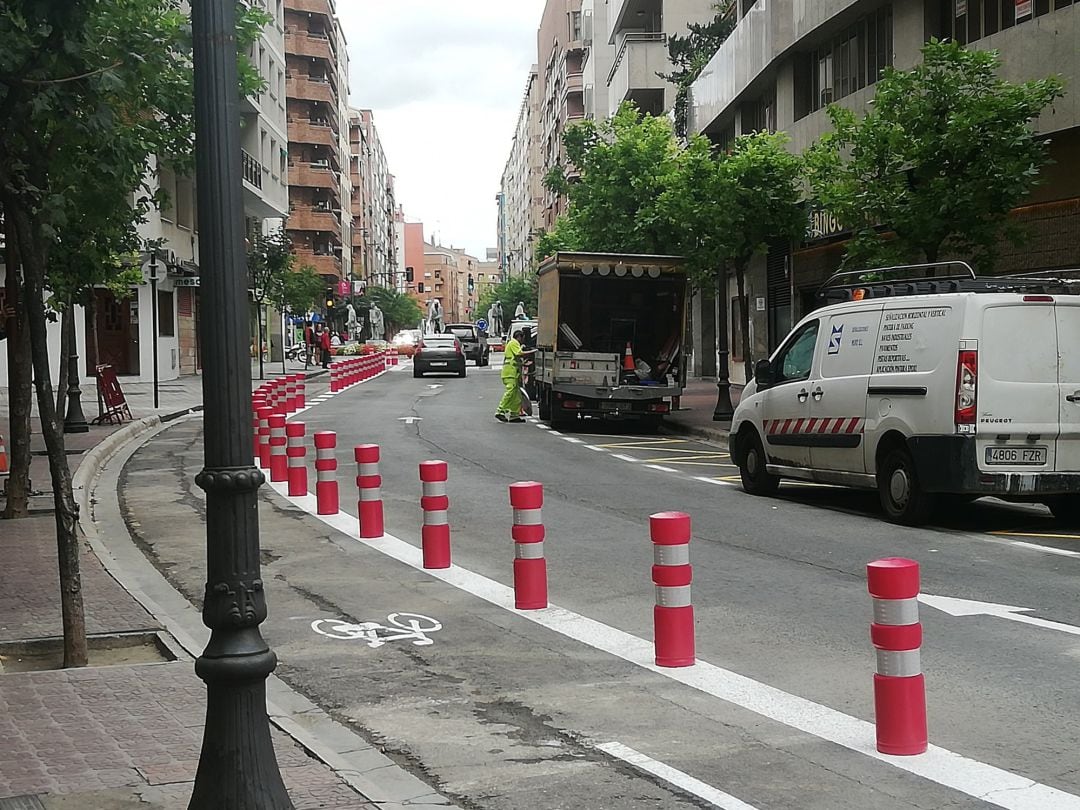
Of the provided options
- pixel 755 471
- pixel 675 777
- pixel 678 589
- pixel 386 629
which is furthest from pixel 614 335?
pixel 675 777

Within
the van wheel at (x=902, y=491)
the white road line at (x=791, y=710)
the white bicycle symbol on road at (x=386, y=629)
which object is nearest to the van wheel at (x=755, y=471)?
the van wheel at (x=902, y=491)

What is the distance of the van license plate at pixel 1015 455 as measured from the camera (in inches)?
462

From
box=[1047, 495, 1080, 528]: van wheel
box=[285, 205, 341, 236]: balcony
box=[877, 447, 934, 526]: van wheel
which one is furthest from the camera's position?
box=[285, 205, 341, 236]: balcony

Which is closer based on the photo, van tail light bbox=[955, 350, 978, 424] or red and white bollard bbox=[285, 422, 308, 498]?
van tail light bbox=[955, 350, 978, 424]

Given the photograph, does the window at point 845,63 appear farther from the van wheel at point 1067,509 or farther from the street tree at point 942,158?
the van wheel at point 1067,509

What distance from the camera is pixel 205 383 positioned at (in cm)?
435

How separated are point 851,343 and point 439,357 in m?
38.2

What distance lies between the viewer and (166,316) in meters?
46.3

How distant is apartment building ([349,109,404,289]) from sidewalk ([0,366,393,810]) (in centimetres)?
12027

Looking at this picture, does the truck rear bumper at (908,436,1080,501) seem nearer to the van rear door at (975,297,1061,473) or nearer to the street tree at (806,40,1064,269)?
the van rear door at (975,297,1061,473)

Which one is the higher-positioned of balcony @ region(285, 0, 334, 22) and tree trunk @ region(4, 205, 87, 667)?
balcony @ region(285, 0, 334, 22)

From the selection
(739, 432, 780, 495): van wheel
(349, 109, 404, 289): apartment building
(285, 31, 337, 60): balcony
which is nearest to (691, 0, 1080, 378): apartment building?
(739, 432, 780, 495): van wheel

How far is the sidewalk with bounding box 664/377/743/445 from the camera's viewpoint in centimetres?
2447

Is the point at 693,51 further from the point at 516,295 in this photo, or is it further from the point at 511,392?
the point at 516,295
